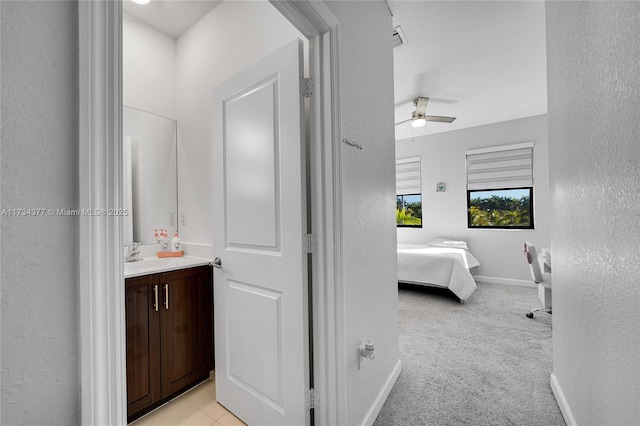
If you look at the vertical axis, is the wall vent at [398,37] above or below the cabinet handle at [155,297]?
above

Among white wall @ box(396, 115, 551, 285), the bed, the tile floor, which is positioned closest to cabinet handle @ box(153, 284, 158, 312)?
the tile floor

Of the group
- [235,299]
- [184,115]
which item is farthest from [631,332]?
[184,115]

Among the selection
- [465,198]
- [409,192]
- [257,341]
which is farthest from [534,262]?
[257,341]

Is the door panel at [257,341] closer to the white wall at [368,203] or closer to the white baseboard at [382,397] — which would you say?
the white wall at [368,203]

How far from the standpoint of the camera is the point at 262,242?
148cm

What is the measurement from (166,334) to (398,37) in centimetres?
297

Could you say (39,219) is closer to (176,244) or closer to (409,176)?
(176,244)

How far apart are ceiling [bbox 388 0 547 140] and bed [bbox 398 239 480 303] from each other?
7.10ft

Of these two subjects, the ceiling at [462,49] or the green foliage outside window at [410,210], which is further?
the green foliage outside window at [410,210]

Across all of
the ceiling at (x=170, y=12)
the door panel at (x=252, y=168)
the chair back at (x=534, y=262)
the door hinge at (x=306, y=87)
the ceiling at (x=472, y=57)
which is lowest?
the chair back at (x=534, y=262)

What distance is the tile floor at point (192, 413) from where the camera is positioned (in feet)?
5.40

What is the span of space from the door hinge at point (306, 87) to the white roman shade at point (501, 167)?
4579 millimetres

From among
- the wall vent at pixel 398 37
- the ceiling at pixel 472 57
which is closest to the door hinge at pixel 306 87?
the ceiling at pixel 472 57

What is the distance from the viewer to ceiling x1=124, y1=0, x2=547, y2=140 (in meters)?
2.16
